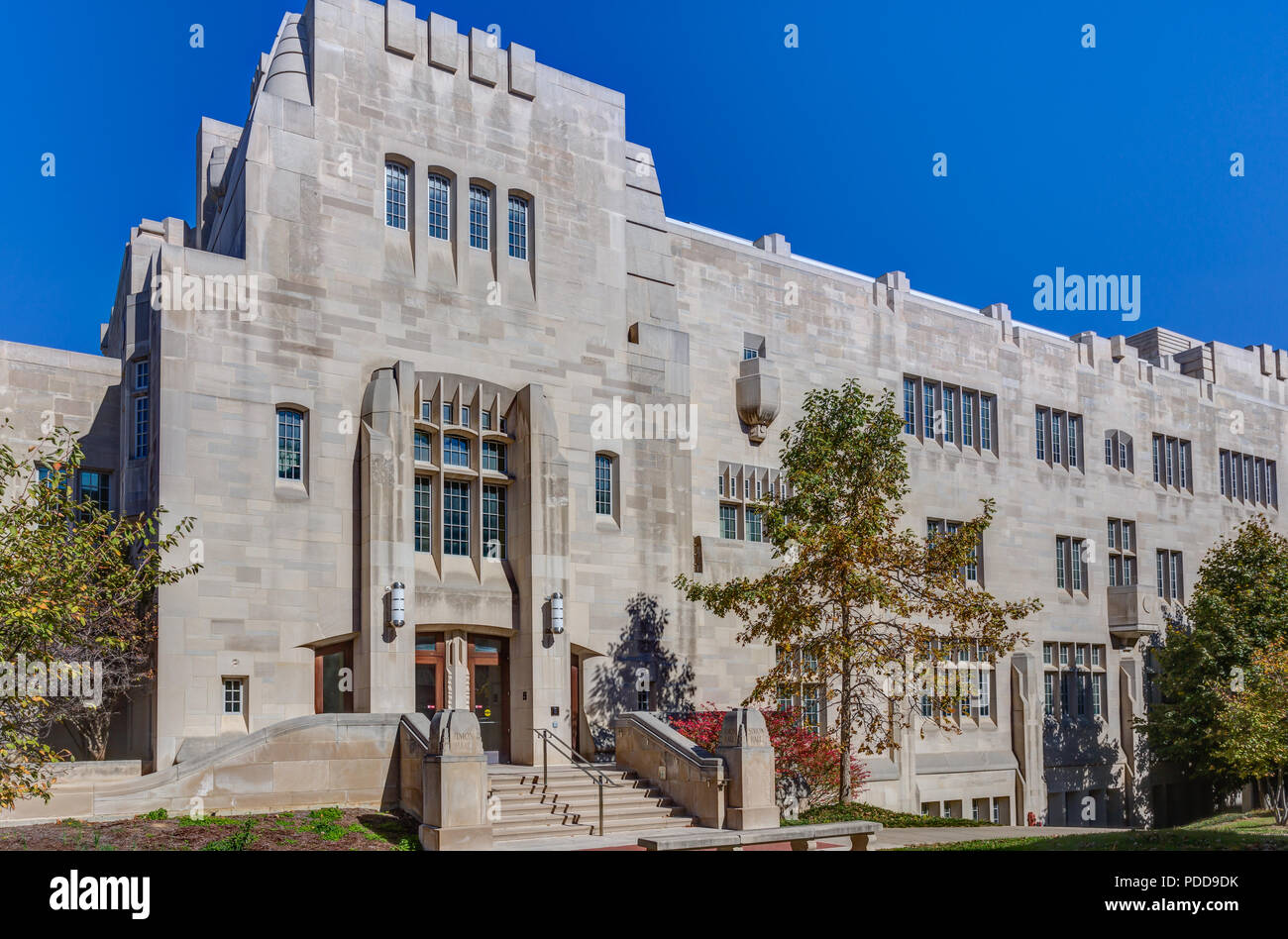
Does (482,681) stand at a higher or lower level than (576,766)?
higher

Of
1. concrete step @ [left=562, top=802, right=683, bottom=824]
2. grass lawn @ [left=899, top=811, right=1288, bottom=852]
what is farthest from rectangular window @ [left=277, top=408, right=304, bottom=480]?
grass lawn @ [left=899, top=811, right=1288, bottom=852]

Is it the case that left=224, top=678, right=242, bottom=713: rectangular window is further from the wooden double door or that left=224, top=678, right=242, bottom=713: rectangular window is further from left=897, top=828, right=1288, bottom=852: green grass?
left=897, top=828, right=1288, bottom=852: green grass

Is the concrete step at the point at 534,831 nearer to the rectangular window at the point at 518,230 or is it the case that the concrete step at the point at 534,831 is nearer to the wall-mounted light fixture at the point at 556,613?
the wall-mounted light fixture at the point at 556,613

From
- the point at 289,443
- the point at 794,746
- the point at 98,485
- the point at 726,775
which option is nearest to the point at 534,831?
the point at 726,775

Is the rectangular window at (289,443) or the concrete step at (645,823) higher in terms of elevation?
the rectangular window at (289,443)

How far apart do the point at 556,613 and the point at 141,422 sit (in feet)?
30.7

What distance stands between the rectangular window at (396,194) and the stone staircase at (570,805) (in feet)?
39.6

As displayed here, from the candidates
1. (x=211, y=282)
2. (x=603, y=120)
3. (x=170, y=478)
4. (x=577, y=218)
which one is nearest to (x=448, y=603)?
(x=170, y=478)

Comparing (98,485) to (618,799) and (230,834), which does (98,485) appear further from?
(618,799)

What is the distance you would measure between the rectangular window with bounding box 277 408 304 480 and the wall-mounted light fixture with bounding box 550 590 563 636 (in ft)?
19.5

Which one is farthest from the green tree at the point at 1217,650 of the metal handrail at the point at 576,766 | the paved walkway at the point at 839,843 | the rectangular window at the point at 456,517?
the rectangular window at the point at 456,517

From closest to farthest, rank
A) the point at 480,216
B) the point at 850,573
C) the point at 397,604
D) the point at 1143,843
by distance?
the point at 1143,843, the point at 397,604, the point at 850,573, the point at 480,216

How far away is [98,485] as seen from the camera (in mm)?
25516

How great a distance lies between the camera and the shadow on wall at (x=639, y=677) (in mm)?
27344
